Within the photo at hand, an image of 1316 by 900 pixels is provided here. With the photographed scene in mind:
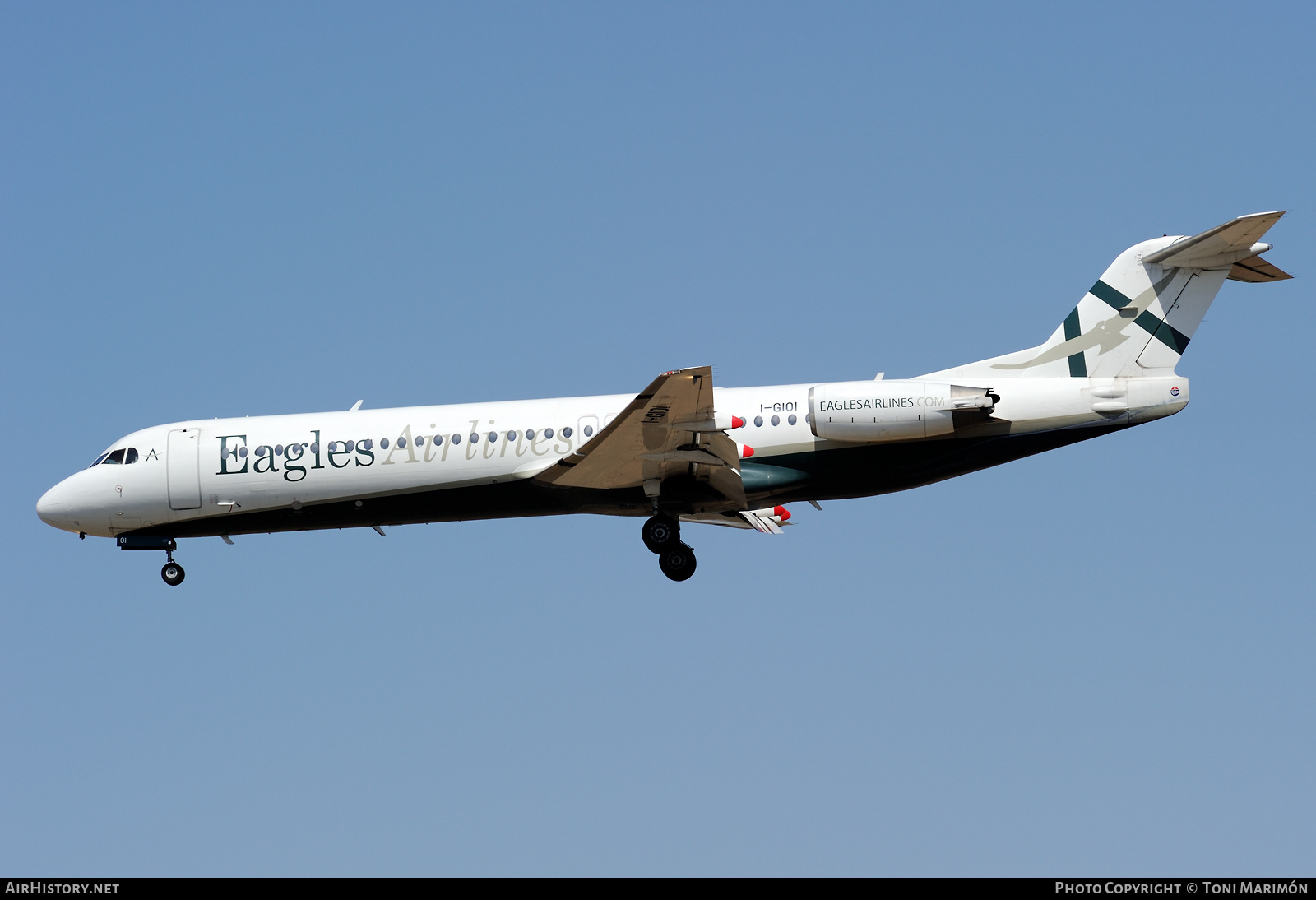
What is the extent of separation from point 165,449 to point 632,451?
8.84m

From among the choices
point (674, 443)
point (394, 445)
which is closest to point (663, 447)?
point (674, 443)

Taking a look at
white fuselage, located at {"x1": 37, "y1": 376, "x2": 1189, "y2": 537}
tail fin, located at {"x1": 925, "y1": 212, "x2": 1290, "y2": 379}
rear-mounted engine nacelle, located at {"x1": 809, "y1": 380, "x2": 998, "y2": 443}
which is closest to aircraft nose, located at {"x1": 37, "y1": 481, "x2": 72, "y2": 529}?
white fuselage, located at {"x1": 37, "y1": 376, "x2": 1189, "y2": 537}

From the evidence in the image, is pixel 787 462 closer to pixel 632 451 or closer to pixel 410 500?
pixel 632 451

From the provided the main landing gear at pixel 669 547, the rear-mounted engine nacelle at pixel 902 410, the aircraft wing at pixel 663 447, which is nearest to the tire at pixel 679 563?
the main landing gear at pixel 669 547

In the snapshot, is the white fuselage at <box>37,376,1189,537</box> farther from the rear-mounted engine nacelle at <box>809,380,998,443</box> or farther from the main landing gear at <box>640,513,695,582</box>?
the main landing gear at <box>640,513,695,582</box>

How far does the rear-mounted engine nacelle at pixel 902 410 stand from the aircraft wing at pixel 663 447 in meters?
1.86

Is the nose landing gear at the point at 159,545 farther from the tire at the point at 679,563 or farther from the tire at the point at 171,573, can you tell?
the tire at the point at 679,563

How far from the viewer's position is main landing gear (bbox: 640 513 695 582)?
75.2 ft

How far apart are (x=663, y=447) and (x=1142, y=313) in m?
8.44
